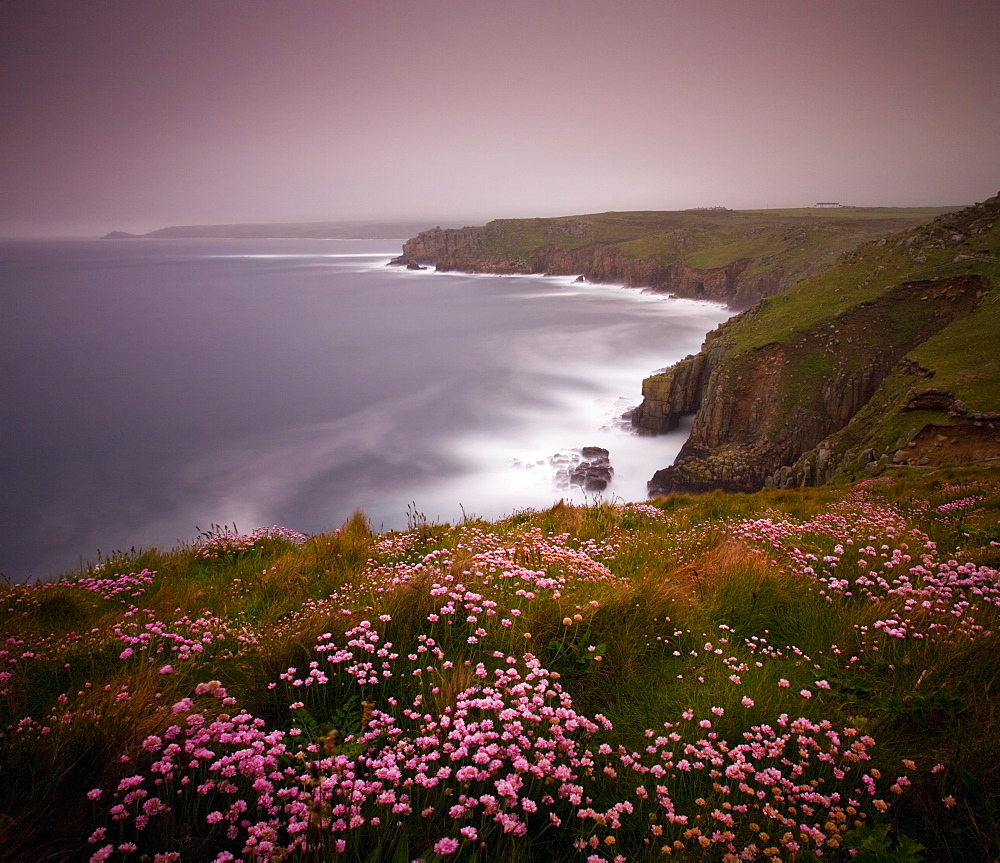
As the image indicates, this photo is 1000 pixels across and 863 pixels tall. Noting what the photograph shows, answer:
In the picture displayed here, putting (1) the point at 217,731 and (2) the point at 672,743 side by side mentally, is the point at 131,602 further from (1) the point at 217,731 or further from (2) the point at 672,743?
(2) the point at 672,743

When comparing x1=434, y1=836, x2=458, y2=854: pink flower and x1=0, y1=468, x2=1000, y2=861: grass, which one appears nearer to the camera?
x1=434, y1=836, x2=458, y2=854: pink flower

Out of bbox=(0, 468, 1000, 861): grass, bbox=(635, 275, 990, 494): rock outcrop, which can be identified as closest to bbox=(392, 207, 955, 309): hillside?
bbox=(635, 275, 990, 494): rock outcrop

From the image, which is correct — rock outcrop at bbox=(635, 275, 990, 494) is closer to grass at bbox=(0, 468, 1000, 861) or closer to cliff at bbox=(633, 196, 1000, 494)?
cliff at bbox=(633, 196, 1000, 494)

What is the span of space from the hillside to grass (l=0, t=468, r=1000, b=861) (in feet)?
314

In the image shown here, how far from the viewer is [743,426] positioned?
3038cm

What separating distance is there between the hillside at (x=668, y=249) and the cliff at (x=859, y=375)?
5665 cm

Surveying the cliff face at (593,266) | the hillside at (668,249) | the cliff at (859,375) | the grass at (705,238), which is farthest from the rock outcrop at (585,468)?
the hillside at (668,249)

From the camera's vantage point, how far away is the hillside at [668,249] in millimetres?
92188

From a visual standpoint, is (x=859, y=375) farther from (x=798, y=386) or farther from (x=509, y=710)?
(x=509, y=710)

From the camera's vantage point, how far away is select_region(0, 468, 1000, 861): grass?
2051mm

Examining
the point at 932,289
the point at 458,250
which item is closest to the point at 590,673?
the point at 932,289

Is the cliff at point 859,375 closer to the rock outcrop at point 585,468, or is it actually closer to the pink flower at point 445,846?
the rock outcrop at point 585,468

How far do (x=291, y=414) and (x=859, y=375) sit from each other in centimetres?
4238

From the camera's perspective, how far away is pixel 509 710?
2.40m
